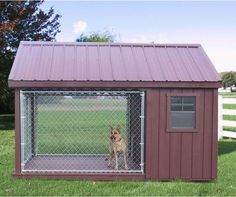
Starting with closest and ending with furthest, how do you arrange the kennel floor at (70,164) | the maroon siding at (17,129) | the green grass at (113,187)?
1. the green grass at (113,187)
2. the maroon siding at (17,129)
3. the kennel floor at (70,164)

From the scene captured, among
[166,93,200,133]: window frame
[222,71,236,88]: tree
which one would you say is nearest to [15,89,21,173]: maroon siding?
[166,93,200,133]: window frame

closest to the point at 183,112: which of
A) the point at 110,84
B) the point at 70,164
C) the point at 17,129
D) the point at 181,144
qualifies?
the point at 181,144

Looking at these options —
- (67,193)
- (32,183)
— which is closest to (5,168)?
(32,183)

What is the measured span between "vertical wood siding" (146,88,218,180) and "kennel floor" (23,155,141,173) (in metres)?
0.49

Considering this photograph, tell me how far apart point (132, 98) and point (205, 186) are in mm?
2513

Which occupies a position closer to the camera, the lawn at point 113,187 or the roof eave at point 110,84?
the lawn at point 113,187

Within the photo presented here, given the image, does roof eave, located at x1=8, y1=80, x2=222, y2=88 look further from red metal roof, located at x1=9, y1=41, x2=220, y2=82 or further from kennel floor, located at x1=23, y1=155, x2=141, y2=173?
kennel floor, located at x1=23, y1=155, x2=141, y2=173

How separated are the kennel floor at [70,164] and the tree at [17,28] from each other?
10.2 meters

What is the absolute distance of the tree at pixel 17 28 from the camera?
19547 mm

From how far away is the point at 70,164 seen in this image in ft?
29.2

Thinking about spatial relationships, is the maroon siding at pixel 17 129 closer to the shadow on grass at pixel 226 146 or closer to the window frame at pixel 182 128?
the window frame at pixel 182 128

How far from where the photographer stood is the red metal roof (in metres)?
7.86

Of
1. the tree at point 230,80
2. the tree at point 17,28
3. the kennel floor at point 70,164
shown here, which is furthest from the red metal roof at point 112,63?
the tree at point 230,80

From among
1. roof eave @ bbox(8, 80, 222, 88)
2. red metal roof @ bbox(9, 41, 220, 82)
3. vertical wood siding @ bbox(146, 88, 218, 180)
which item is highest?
red metal roof @ bbox(9, 41, 220, 82)
